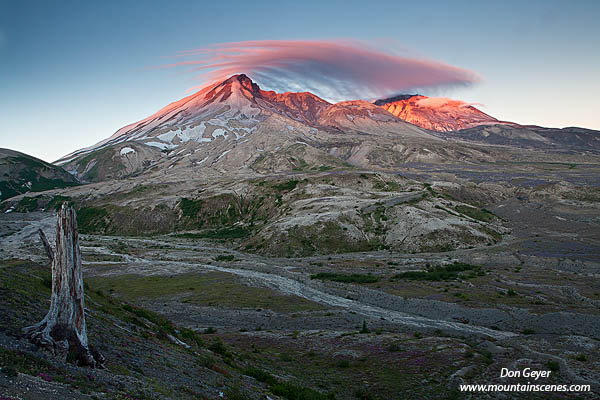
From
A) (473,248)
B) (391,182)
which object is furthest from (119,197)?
(473,248)

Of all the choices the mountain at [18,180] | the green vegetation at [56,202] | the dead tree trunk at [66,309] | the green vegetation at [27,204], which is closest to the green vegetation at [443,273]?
the dead tree trunk at [66,309]

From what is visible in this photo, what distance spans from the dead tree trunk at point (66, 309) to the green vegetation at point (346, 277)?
45.4 m

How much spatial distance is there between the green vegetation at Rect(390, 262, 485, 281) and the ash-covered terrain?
1.46 feet

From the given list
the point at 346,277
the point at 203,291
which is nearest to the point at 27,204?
the point at 203,291

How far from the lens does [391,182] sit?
129750mm

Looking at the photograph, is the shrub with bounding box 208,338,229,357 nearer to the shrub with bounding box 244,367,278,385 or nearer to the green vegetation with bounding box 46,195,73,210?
the shrub with bounding box 244,367,278,385

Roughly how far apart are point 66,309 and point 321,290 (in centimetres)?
4062

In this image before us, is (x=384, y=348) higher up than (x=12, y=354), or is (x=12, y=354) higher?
(x=12, y=354)

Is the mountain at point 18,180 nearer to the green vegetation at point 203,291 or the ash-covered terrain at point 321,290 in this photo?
the ash-covered terrain at point 321,290

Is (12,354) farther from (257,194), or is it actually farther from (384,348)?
(257,194)

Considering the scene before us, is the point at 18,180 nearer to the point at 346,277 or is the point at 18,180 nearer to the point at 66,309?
the point at 346,277

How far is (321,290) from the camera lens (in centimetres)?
5078

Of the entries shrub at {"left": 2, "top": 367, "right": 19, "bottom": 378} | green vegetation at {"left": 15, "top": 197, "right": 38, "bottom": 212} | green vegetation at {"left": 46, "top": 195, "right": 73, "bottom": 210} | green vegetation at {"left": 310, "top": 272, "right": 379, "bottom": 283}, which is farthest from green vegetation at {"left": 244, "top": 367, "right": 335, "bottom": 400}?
green vegetation at {"left": 15, "top": 197, "right": 38, "bottom": 212}

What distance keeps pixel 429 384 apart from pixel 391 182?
114221 millimetres
